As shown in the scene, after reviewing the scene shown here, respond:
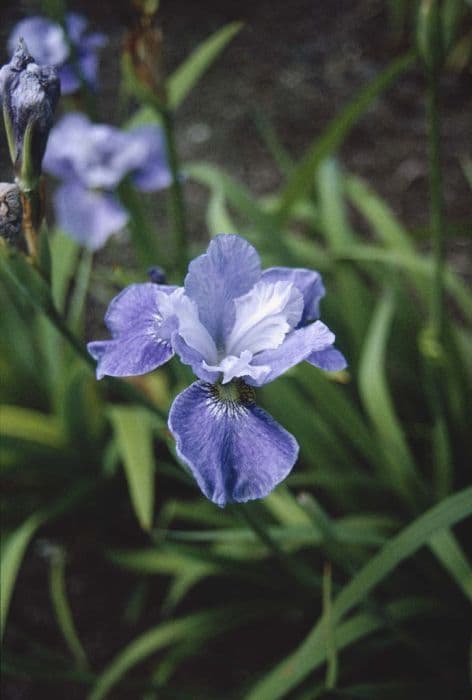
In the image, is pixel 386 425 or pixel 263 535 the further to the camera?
pixel 386 425

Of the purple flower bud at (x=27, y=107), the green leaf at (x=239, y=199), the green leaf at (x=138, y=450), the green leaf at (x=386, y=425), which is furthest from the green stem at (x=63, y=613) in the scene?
the purple flower bud at (x=27, y=107)

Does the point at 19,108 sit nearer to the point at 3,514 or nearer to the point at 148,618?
the point at 3,514

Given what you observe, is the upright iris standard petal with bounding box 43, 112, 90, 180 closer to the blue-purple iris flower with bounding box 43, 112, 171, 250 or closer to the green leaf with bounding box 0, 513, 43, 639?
the blue-purple iris flower with bounding box 43, 112, 171, 250

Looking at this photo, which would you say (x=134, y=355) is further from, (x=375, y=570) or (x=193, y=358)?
(x=375, y=570)

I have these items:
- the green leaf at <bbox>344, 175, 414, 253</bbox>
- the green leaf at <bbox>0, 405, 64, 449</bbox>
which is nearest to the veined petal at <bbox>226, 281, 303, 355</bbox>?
the green leaf at <bbox>0, 405, 64, 449</bbox>

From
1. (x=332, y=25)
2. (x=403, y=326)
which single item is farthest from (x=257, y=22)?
(x=403, y=326)

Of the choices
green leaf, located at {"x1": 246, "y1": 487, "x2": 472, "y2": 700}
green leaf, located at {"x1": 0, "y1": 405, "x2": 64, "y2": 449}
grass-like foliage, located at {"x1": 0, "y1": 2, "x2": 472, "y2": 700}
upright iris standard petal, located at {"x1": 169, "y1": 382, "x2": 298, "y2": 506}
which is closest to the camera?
upright iris standard petal, located at {"x1": 169, "y1": 382, "x2": 298, "y2": 506}

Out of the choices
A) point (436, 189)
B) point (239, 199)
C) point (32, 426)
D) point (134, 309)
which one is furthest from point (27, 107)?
point (32, 426)
